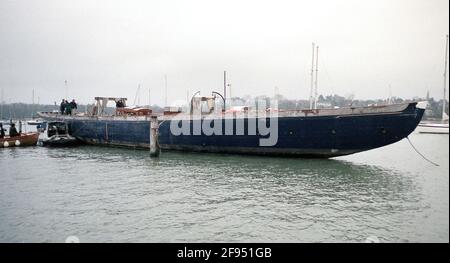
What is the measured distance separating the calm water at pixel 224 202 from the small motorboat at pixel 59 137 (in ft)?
45.4

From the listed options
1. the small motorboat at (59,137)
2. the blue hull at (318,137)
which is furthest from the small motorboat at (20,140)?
the blue hull at (318,137)

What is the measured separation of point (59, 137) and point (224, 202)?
98.2 ft

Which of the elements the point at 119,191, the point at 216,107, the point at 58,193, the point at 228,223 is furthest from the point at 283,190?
the point at 216,107

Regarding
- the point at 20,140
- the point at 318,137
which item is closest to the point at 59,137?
the point at 20,140

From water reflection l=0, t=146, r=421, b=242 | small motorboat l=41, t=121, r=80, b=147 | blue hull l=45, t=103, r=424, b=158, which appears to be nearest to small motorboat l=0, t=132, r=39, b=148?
small motorboat l=41, t=121, r=80, b=147

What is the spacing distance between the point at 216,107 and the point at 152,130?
25.6 feet

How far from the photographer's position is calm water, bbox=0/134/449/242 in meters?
9.93

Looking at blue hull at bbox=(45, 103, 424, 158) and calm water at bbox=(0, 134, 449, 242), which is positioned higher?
blue hull at bbox=(45, 103, 424, 158)

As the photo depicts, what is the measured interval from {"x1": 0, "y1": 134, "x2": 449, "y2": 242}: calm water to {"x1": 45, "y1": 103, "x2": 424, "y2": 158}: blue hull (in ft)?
6.91

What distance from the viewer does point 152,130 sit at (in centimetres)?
2697

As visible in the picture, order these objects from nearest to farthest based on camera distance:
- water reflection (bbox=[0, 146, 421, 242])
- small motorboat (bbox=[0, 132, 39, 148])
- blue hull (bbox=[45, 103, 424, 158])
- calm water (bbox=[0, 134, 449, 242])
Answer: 1. calm water (bbox=[0, 134, 449, 242])
2. water reflection (bbox=[0, 146, 421, 242])
3. blue hull (bbox=[45, 103, 424, 158])
4. small motorboat (bbox=[0, 132, 39, 148])

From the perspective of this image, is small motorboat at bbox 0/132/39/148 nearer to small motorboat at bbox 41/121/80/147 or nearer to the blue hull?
small motorboat at bbox 41/121/80/147
